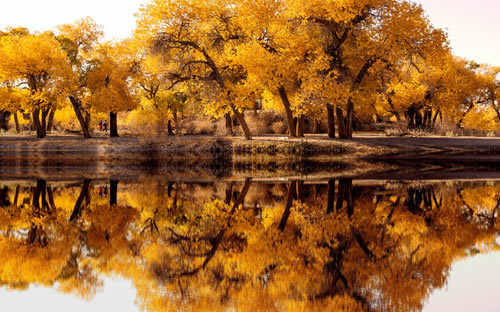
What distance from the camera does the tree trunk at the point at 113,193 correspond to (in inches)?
586

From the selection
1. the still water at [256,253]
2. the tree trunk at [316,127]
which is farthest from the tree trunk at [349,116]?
the still water at [256,253]

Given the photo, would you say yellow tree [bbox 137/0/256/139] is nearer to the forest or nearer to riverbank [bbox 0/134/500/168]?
the forest

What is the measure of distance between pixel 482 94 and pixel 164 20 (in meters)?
46.6

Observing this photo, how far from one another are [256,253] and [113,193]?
10038 millimetres

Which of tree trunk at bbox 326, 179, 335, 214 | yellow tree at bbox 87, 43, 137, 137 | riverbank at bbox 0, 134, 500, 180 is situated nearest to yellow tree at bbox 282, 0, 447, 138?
riverbank at bbox 0, 134, 500, 180

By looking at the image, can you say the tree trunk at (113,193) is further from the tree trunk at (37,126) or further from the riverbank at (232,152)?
the tree trunk at (37,126)

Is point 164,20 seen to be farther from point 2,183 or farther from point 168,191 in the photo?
point 168,191

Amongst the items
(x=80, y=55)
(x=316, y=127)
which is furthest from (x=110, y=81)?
(x=316, y=127)

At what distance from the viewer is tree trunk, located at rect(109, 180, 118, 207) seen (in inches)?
586

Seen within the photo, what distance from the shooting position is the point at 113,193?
56.0ft

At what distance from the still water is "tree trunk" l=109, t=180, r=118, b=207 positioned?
0.70 ft

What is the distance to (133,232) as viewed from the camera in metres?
10.3

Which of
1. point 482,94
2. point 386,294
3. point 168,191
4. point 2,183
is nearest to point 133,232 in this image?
point 386,294

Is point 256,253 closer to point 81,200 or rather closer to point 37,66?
point 81,200
